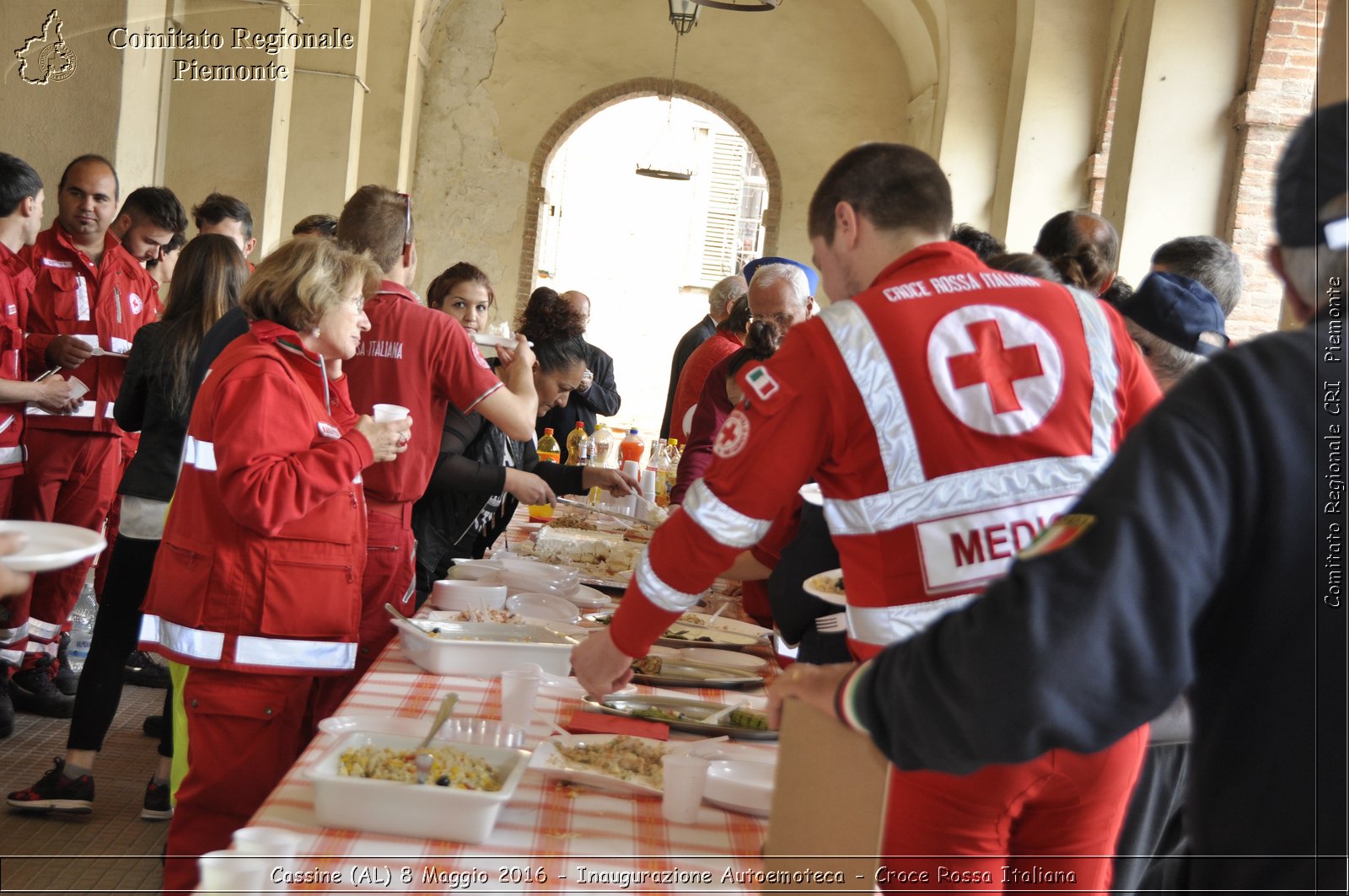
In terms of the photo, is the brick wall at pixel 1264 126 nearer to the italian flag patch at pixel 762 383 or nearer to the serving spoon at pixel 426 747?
the italian flag patch at pixel 762 383

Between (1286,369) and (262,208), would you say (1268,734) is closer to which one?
(1286,369)

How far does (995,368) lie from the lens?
6.03ft

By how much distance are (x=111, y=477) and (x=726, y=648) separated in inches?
125

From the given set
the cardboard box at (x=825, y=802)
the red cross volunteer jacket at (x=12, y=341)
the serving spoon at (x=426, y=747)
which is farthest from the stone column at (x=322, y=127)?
the cardboard box at (x=825, y=802)

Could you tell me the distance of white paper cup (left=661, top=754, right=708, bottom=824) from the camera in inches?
72.7

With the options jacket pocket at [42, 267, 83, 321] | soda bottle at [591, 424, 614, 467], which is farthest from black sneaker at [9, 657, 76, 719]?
soda bottle at [591, 424, 614, 467]

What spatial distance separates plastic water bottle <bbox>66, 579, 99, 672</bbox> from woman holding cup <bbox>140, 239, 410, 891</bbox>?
2947 millimetres

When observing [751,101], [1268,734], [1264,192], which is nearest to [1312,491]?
[1268,734]

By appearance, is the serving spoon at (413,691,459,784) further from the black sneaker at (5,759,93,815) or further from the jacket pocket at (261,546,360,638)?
the black sneaker at (5,759,93,815)

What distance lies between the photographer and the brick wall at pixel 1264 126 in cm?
636

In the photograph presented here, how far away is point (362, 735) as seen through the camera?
183 cm

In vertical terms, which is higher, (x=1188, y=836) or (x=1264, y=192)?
(x=1264, y=192)

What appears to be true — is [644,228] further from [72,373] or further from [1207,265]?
[1207,265]

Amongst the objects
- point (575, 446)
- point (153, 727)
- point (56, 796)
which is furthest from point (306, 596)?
point (575, 446)
